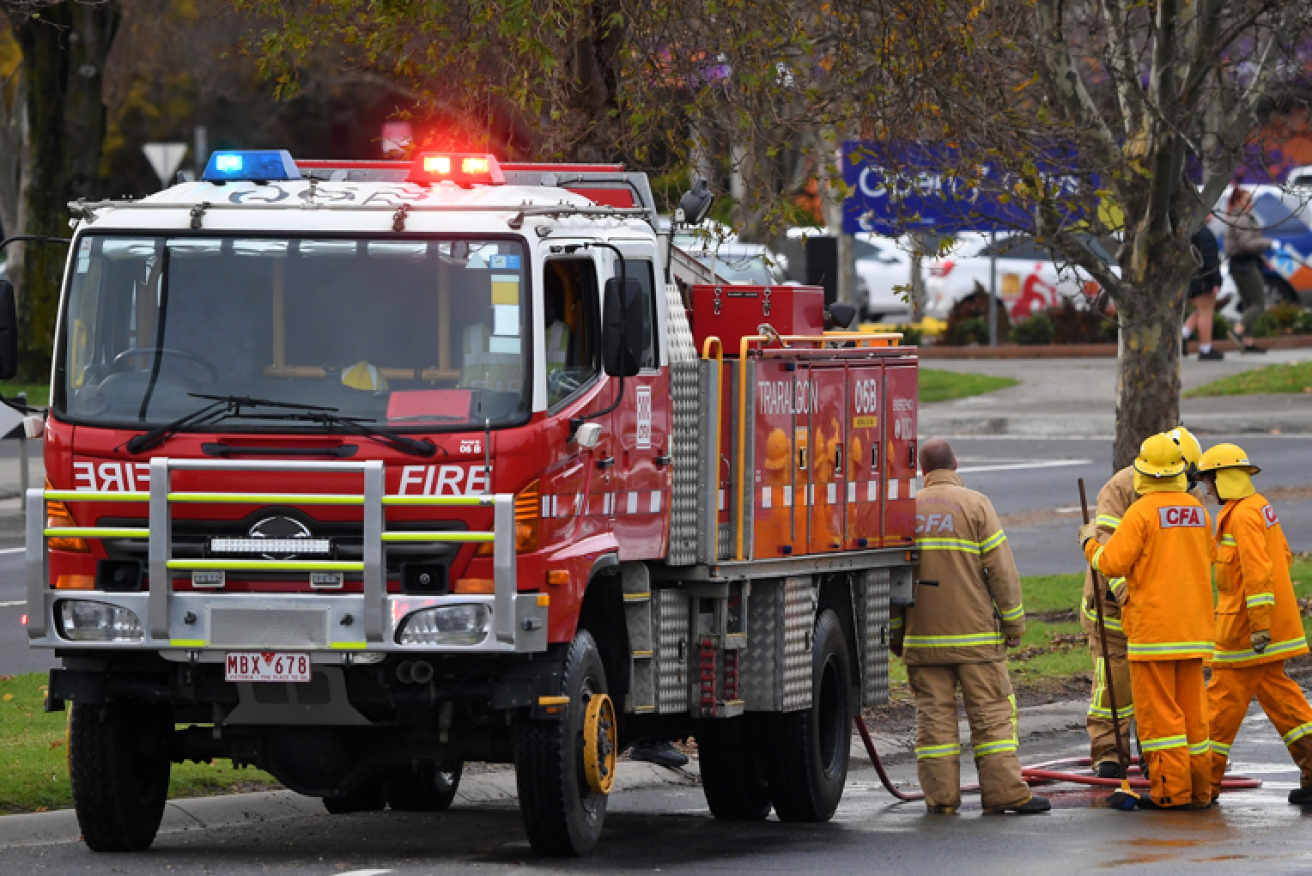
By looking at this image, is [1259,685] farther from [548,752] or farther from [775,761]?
[548,752]

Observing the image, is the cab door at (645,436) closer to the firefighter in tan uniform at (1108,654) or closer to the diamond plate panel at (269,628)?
the diamond plate panel at (269,628)

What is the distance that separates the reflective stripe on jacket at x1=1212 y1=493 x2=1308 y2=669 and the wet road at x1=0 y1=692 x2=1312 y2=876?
26.7 inches

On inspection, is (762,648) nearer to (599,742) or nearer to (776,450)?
(776,450)

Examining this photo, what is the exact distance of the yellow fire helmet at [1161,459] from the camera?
10157 millimetres

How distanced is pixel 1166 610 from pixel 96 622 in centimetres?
484

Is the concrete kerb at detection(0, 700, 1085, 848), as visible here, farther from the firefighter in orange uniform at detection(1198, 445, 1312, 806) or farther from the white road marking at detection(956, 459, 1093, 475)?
the white road marking at detection(956, 459, 1093, 475)

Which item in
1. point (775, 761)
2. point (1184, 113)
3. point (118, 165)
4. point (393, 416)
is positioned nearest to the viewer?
point (393, 416)

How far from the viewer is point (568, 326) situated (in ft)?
27.3

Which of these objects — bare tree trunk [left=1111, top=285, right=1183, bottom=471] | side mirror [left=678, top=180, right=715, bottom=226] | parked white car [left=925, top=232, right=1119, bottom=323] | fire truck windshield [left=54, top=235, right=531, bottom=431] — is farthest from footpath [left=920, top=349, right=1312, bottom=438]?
fire truck windshield [left=54, top=235, right=531, bottom=431]

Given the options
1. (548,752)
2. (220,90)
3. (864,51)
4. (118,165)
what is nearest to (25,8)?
(864,51)

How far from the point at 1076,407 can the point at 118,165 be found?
36.3 meters

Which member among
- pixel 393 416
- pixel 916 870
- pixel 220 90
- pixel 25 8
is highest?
pixel 220 90

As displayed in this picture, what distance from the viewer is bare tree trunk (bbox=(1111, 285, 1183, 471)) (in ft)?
49.9

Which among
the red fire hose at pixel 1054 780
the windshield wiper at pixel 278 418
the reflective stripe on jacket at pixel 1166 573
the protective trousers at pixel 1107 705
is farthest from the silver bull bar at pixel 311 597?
the protective trousers at pixel 1107 705
